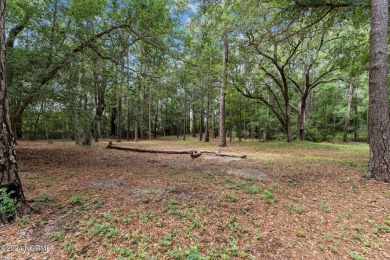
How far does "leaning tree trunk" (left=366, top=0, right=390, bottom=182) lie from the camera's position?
14.1 ft

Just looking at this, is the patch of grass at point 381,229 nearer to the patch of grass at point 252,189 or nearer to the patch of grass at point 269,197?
the patch of grass at point 269,197

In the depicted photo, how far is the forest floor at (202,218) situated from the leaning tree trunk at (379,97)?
0.48m

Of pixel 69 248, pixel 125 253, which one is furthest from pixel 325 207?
pixel 69 248

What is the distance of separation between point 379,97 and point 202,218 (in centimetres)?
497

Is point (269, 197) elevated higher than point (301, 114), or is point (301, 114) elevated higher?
point (301, 114)

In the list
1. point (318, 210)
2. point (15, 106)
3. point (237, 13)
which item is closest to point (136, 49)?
point (237, 13)

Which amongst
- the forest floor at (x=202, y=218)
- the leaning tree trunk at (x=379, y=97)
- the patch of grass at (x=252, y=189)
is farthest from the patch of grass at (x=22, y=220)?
the leaning tree trunk at (x=379, y=97)

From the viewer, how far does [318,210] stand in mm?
3268

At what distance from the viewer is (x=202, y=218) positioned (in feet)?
9.64

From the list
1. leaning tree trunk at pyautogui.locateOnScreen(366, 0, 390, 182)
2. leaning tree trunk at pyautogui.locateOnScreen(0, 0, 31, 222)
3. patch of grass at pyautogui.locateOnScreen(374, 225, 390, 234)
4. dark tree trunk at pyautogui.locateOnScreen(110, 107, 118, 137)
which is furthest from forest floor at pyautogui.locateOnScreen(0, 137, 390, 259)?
dark tree trunk at pyautogui.locateOnScreen(110, 107, 118, 137)

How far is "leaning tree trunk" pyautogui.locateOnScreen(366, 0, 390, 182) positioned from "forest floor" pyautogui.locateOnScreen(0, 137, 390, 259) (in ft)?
1.59

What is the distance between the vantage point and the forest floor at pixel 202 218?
2.31 meters

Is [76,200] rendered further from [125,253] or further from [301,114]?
[301,114]

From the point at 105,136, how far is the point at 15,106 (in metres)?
18.1
